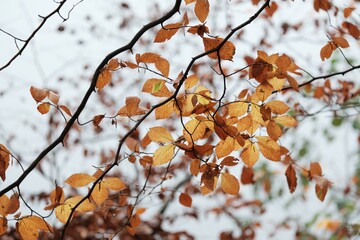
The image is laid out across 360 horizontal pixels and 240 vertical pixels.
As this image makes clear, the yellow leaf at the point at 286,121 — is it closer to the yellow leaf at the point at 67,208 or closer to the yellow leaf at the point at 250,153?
the yellow leaf at the point at 250,153

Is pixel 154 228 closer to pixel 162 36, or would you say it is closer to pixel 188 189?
pixel 188 189

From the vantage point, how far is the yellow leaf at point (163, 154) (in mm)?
1123

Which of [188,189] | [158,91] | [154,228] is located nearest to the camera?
[158,91]

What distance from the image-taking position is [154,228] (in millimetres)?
3227

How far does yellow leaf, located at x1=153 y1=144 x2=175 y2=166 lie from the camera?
1.12 meters

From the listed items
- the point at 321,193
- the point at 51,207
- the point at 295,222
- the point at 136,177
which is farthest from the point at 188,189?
the point at 295,222

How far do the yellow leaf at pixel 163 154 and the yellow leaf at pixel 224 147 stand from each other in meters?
0.11

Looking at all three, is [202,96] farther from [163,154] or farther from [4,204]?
[4,204]

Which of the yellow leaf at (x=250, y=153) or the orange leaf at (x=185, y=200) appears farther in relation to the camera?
the orange leaf at (x=185, y=200)

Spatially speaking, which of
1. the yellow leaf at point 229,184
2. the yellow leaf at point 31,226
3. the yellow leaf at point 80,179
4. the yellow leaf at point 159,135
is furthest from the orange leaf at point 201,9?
the yellow leaf at point 31,226

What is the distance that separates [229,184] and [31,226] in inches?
19.8

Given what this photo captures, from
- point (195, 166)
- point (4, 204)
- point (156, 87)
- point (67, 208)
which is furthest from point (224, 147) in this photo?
point (4, 204)

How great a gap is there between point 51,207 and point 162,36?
50 centimetres

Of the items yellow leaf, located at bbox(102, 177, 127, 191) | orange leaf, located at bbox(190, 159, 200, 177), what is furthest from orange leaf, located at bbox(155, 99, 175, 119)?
yellow leaf, located at bbox(102, 177, 127, 191)
